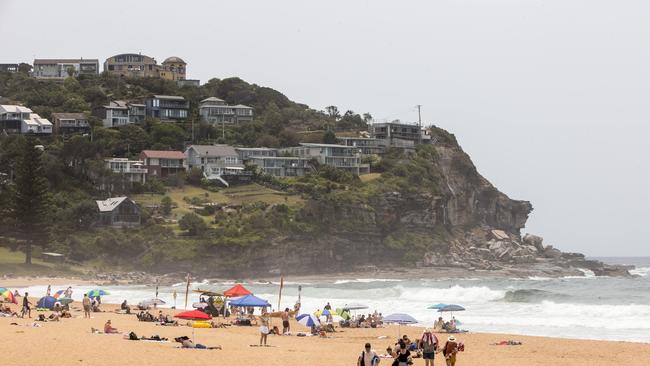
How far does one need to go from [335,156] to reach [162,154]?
781 inches

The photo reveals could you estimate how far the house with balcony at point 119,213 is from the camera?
260ft

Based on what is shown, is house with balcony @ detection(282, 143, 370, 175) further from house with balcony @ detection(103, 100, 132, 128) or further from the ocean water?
the ocean water

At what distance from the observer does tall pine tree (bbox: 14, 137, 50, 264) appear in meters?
70.8

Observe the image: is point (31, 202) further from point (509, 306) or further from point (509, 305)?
point (509, 306)

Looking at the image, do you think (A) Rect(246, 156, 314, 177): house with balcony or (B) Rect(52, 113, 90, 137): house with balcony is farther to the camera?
(A) Rect(246, 156, 314, 177): house with balcony

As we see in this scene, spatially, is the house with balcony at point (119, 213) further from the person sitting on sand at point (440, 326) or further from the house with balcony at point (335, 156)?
the person sitting on sand at point (440, 326)

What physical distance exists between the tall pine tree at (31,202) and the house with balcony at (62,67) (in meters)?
52.0

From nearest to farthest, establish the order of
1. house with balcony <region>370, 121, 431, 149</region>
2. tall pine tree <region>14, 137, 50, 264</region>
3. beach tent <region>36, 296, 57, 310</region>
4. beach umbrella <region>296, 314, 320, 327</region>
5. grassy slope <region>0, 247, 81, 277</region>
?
beach umbrella <region>296, 314, 320, 327</region>
beach tent <region>36, 296, 57, 310</region>
grassy slope <region>0, 247, 81, 277</region>
tall pine tree <region>14, 137, 50, 264</region>
house with balcony <region>370, 121, 431, 149</region>

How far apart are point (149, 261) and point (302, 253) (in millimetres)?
14697

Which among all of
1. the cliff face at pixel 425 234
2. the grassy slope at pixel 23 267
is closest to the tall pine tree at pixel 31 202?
the grassy slope at pixel 23 267

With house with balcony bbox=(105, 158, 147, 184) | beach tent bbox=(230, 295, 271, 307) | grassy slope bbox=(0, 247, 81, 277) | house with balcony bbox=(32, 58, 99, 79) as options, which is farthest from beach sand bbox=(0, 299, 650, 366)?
house with balcony bbox=(32, 58, 99, 79)

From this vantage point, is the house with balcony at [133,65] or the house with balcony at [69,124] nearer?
the house with balcony at [69,124]

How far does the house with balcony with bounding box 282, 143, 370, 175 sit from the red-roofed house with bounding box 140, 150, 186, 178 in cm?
1448

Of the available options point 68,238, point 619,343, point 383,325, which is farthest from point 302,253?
point 619,343
